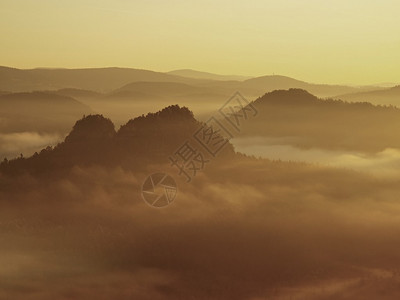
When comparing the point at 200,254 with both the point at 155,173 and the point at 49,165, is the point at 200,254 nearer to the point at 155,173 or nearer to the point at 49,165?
the point at 155,173

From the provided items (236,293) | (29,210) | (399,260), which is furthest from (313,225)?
(29,210)

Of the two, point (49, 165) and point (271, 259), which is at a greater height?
point (49, 165)

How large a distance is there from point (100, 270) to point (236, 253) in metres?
37.0

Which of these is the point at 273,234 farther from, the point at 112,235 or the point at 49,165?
the point at 49,165

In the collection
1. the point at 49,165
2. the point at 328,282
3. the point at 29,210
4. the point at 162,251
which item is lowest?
the point at 328,282

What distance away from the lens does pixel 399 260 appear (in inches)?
5743

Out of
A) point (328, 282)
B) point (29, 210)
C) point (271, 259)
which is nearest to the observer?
point (328, 282)

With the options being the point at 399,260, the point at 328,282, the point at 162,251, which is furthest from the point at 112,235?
the point at 399,260

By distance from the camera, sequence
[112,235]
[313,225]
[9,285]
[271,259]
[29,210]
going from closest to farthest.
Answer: [9,285] → [271,259] → [112,235] → [29,210] → [313,225]

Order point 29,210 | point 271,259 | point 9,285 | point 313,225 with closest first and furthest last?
point 9,285
point 271,259
point 29,210
point 313,225

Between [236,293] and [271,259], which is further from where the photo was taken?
[271,259]

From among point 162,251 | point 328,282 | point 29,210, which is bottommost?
point 328,282

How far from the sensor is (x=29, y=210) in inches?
6604

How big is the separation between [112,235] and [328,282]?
6082cm
